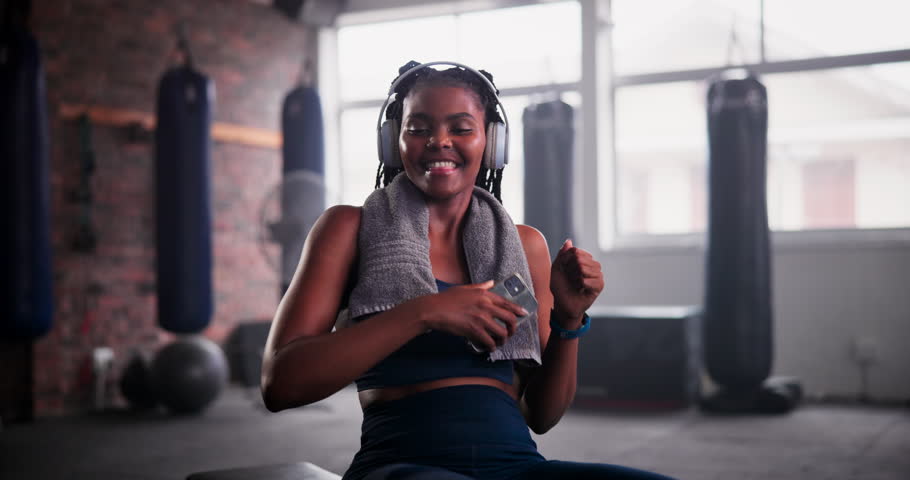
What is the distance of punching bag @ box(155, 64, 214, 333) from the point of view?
5.62 meters

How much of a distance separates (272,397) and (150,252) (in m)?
5.50

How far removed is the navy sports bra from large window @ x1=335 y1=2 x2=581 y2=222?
5.51 m

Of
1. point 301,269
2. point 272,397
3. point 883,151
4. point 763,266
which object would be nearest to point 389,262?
point 301,269

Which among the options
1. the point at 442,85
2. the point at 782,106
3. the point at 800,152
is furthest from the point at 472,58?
the point at 442,85

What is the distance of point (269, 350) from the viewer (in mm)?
1358

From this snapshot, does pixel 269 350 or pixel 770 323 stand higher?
pixel 269 350

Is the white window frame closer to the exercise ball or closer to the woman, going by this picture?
the exercise ball

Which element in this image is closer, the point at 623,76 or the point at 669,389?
the point at 669,389

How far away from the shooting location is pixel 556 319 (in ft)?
4.96

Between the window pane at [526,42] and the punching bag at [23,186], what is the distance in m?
3.49

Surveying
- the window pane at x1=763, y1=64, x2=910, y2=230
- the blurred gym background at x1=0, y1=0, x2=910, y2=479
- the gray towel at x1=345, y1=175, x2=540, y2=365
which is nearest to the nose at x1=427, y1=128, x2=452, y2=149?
the gray towel at x1=345, y1=175, x2=540, y2=365

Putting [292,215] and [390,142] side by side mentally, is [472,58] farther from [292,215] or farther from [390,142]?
[390,142]

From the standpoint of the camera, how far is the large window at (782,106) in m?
6.24

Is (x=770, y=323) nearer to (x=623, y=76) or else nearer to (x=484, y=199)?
(x=623, y=76)
